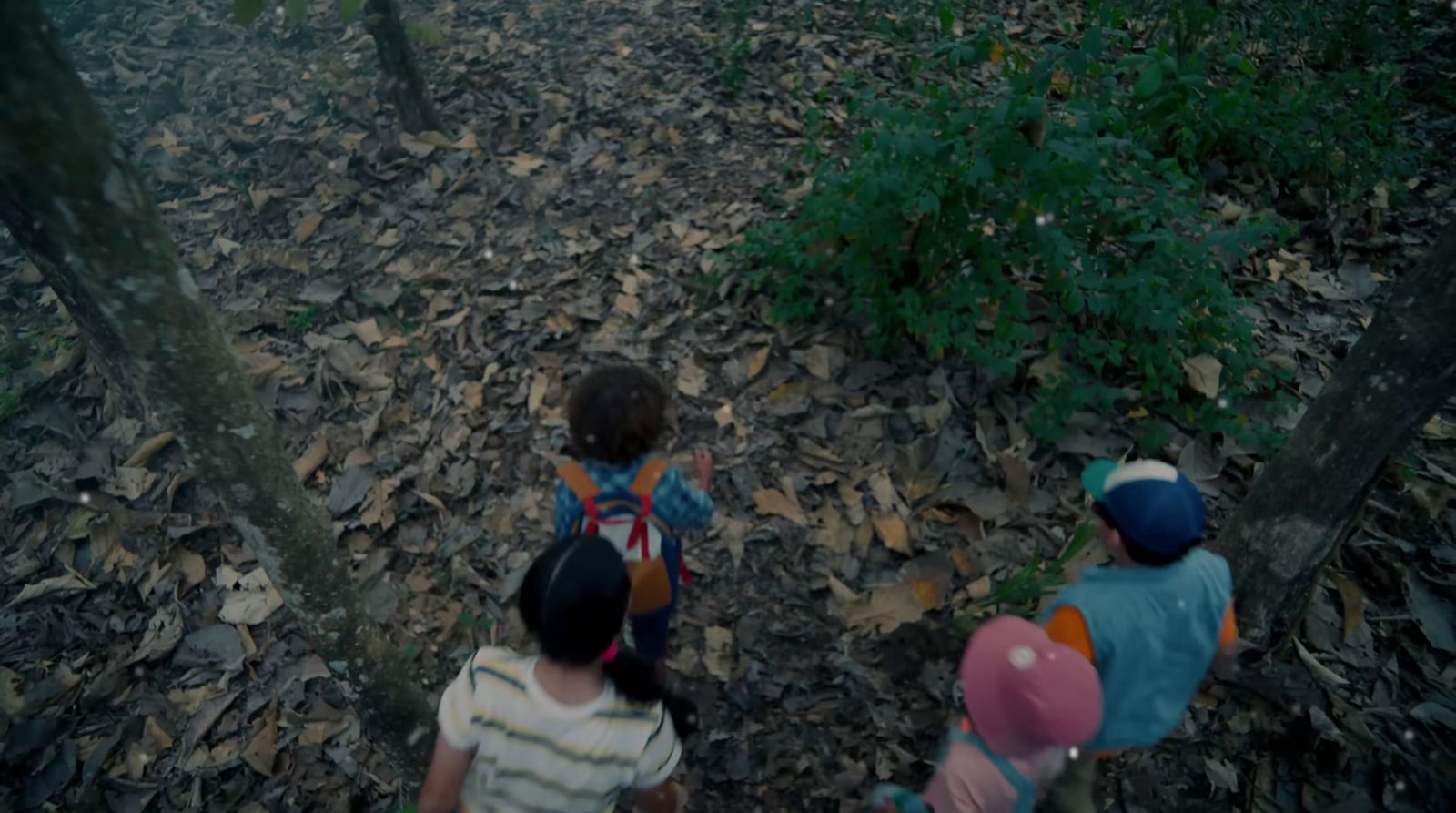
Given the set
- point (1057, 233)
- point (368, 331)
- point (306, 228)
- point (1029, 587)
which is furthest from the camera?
point (306, 228)

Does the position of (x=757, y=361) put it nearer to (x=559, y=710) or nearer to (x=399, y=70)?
(x=559, y=710)

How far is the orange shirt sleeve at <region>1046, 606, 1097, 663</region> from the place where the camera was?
2316 millimetres

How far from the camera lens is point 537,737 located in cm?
196

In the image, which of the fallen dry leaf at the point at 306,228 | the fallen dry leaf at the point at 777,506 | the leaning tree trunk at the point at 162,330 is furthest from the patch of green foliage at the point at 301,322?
the fallen dry leaf at the point at 777,506

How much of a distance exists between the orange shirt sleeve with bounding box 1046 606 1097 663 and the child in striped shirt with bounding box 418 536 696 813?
122 centimetres

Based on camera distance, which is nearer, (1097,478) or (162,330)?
(162,330)

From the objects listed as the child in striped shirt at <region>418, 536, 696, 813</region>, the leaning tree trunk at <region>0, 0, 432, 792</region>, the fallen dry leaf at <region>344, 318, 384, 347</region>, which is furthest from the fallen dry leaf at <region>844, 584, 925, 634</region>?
the fallen dry leaf at <region>344, 318, 384, 347</region>

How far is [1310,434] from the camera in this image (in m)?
2.97

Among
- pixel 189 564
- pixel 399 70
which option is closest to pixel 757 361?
pixel 189 564

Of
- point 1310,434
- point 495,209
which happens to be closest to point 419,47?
point 495,209

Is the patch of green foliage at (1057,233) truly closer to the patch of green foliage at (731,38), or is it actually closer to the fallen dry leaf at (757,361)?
the fallen dry leaf at (757,361)

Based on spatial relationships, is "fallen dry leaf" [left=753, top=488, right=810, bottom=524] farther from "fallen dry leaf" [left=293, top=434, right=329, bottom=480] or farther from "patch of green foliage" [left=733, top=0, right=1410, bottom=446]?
"fallen dry leaf" [left=293, top=434, right=329, bottom=480]

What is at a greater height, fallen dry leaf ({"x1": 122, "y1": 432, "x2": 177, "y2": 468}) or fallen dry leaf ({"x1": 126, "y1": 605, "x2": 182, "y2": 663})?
fallen dry leaf ({"x1": 122, "y1": 432, "x2": 177, "y2": 468})

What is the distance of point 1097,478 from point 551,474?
2991mm
